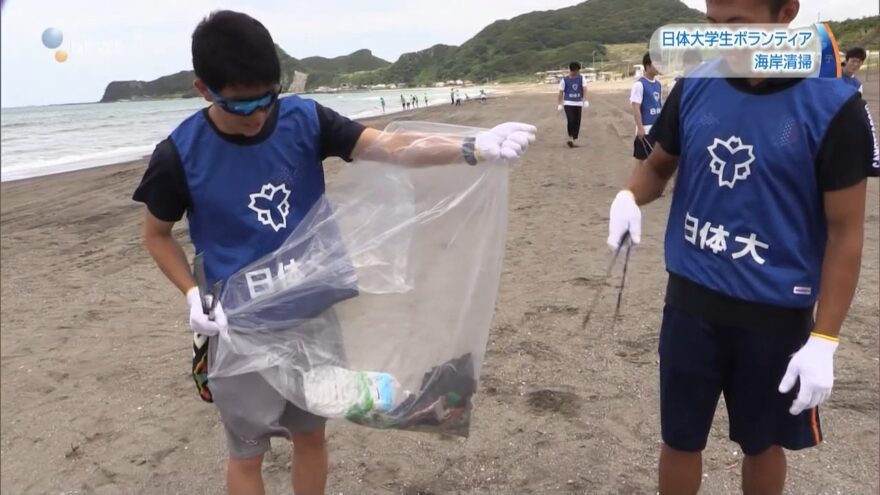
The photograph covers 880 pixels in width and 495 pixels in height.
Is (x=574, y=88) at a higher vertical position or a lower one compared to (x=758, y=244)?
higher

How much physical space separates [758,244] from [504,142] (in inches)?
27.8

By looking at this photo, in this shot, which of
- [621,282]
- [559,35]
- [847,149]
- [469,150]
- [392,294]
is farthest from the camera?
[559,35]

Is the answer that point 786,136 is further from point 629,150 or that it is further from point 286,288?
point 629,150

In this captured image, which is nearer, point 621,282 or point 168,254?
point 168,254

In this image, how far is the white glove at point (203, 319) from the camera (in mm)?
1682

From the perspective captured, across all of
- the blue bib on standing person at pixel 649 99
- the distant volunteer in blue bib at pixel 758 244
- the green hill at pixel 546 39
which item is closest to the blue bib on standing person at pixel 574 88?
the green hill at pixel 546 39

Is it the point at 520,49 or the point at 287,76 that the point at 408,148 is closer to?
the point at 287,76

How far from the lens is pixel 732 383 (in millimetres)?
1713

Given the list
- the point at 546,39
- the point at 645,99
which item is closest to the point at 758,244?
the point at 645,99

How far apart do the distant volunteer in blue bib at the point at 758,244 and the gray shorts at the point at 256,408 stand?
0.87 metres

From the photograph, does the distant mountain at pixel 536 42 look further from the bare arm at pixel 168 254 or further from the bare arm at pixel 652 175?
the bare arm at pixel 168 254

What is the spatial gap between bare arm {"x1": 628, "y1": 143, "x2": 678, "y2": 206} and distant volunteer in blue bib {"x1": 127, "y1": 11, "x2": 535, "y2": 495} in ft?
1.12

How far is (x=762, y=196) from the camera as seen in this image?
1502 mm

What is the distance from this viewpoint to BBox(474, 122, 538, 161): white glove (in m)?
1.83
